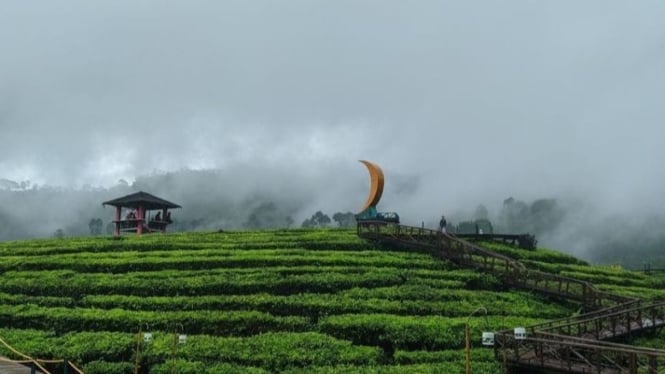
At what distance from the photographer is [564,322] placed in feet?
95.8

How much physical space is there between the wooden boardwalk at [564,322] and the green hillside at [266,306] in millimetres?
957

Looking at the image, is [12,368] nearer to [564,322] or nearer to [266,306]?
[266,306]

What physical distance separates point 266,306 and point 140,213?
3627cm

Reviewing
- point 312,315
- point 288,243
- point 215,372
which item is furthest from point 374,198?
point 215,372

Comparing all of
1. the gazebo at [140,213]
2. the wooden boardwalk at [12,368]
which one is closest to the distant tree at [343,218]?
the gazebo at [140,213]

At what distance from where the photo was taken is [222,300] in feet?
99.7

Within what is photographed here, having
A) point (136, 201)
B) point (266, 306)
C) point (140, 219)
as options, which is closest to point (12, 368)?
point (266, 306)

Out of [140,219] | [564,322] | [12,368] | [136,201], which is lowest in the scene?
[12,368]

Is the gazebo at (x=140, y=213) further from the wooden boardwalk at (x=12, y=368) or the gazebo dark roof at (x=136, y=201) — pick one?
the wooden boardwalk at (x=12, y=368)

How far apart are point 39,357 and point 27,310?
21.0ft

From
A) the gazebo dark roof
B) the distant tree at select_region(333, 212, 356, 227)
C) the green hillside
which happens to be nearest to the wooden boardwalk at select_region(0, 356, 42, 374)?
the green hillside

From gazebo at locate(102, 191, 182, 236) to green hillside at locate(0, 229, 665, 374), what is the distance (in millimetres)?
16184

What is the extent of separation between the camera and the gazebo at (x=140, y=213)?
200 ft

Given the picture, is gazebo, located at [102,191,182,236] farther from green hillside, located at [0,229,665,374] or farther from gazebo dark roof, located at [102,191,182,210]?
green hillside, located at [0,229,665,374]
